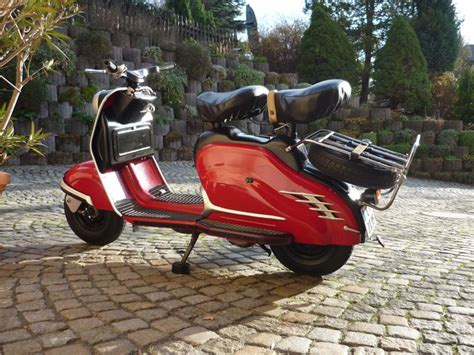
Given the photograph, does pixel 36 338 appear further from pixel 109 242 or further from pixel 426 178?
pixel 426 178

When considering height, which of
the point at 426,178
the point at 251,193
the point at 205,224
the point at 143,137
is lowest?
the point at 426,178

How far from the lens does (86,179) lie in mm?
3264

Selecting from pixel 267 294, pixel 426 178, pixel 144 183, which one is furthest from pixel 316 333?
pixel 426 178

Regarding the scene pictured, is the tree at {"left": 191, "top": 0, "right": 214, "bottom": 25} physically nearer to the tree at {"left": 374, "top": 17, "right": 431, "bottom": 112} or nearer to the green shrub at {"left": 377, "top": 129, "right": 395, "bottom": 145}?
the tree at {"left": 374, "top": 17, "right": 431, "bottom": 112}

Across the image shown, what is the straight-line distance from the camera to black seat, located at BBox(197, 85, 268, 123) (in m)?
2.67

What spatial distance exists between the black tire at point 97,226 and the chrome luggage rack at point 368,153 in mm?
1447

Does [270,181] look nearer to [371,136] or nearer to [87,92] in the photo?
[87,92]

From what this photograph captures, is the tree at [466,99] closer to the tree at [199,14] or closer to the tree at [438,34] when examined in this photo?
the tree at [438,34]

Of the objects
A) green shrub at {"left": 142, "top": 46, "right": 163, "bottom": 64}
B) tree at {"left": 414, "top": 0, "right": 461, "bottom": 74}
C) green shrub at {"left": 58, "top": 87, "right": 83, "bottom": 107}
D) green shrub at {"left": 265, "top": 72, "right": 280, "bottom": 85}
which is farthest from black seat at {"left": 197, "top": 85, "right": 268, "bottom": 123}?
tree at {"left": 414, "top": 0, "right": 461, "bottom": 74}

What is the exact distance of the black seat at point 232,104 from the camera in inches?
105

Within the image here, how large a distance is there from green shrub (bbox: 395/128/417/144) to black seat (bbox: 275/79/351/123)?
380 inches

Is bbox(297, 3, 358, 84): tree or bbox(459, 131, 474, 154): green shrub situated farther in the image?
bbox(297, 3, 358, 84): tree

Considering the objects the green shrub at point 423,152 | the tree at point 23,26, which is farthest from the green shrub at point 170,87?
the tree at point 23,26

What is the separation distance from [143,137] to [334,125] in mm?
9305
